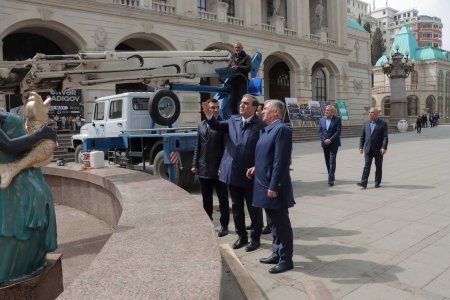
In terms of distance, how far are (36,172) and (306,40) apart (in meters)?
29.4

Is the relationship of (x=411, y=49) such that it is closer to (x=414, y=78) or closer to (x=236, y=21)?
(x=414, y=78)

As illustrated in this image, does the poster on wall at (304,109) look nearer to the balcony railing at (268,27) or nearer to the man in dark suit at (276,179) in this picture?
the balcony railing at (268,27)

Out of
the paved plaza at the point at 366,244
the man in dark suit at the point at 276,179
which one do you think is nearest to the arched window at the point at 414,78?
the paved plaza at the point at 366,244

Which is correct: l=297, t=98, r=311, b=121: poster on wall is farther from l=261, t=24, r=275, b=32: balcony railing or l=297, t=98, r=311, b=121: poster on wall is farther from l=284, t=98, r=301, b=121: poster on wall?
l=261, t=24, r=275, b=32: balcony railing

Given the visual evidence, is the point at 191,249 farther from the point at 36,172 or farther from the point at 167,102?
the point at 167,102

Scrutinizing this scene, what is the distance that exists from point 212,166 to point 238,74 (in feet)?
13.1

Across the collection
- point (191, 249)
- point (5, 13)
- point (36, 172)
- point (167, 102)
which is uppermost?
point (5, 13)

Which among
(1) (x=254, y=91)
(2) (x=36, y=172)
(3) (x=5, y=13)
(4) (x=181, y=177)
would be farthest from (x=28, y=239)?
(3) (x=5, y=13)

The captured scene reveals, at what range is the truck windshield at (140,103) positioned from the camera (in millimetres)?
10484

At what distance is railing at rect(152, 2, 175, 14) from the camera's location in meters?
21.1

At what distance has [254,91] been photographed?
355 inches

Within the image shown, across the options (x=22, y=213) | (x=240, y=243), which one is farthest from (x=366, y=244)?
(x=22, y=213)

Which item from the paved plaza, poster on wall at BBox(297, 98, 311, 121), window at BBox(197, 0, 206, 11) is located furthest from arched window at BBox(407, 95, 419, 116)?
the paved plaza

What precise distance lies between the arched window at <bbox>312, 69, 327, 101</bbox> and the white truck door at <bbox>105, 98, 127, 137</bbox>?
25.3 metres
